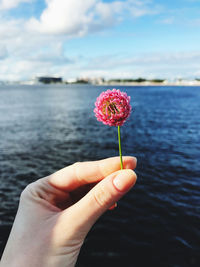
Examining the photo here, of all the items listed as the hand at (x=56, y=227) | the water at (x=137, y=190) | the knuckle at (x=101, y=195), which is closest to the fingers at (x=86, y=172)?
the hand at (x=56, y=227)

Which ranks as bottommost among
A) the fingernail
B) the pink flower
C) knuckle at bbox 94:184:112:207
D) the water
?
the water

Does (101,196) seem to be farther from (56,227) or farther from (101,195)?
(56,227)

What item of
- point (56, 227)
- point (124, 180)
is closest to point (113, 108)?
point (124, 180)

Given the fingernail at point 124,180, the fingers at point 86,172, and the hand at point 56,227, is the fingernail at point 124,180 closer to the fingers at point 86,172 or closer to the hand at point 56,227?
the hand at point 56,227

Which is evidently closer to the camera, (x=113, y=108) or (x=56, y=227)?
(x=56, y=227)

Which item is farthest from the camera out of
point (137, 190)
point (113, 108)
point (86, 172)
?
point (137, 190)

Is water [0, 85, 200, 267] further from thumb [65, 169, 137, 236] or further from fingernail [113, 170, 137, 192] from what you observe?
fingernail [113, 170, 137, 192]

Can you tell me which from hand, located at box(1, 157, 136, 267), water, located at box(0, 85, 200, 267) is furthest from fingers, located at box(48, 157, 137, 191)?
water, located at box(0, 85, 200, 267)
